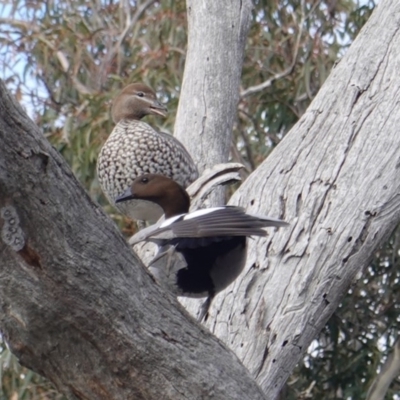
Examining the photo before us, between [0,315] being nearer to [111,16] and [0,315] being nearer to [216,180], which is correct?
[216,180]

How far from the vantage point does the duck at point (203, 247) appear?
3359mm

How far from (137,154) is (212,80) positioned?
57cm

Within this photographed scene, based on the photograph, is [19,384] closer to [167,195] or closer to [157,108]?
[157,108]

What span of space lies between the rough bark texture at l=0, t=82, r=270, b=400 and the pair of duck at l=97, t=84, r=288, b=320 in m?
0.57

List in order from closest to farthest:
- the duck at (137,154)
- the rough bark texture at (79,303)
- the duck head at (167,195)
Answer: the rough bark texture at (79,303)
the duck head at (167,195)
the duck at (137,154)

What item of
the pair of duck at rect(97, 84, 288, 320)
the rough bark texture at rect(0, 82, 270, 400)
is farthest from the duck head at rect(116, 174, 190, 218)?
the rough bark texture at rect(0, 82, 270, 400)

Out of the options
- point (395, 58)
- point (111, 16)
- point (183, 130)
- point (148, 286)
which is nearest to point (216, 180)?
point (183, 130)

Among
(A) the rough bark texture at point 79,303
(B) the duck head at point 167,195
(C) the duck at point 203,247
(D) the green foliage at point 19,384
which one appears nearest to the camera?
(A) the rough bark texture at point 79,303

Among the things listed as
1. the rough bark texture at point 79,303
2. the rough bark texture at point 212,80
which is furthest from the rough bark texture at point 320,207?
the rough bark texture at point 79,303

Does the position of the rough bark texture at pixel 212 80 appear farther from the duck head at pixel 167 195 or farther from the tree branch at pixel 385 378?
the tree branch at pixel 385 378

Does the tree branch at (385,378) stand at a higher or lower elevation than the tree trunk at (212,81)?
lower

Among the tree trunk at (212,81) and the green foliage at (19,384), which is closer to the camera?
the tree trunk at (212,81)

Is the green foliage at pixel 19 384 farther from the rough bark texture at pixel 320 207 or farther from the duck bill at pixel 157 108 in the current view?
the rough bark texture at pixel 320 207

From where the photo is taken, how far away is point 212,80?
502 cm
